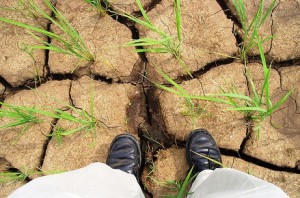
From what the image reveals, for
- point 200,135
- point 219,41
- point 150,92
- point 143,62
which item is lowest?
point 200,135

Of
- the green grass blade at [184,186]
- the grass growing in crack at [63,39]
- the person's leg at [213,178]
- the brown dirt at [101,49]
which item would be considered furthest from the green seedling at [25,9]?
the green grass blade at [184,186]

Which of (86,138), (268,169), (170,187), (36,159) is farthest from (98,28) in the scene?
(268,169)

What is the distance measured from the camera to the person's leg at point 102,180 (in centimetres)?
126

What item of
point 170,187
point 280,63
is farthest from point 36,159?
point 280,63

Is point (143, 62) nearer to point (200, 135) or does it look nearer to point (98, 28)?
point (98, 28)

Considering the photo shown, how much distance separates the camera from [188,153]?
1.85 m

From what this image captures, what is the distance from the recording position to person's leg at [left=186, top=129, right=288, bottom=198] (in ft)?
4.01

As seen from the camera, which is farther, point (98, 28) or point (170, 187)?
point (98, 28)

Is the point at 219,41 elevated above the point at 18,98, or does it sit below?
above

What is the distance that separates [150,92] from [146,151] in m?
0.31

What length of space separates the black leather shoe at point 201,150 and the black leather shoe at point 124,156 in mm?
262

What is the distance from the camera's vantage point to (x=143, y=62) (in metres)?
2.03

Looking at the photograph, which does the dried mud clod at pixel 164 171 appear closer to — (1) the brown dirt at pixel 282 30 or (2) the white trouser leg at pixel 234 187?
(2) the white trouser leg at pixel 234 187

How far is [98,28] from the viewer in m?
2.07
